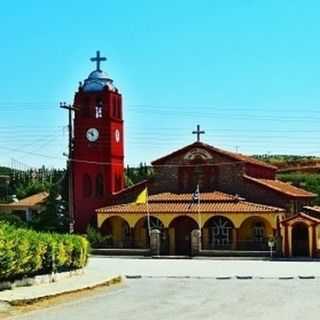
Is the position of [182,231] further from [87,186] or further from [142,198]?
[87,186]

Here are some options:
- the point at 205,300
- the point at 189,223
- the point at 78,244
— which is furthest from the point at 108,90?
the point at 205,300

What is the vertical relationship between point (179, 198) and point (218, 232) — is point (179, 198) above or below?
above

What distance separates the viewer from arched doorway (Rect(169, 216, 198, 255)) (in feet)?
171

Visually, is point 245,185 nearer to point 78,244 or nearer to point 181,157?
point 181,157

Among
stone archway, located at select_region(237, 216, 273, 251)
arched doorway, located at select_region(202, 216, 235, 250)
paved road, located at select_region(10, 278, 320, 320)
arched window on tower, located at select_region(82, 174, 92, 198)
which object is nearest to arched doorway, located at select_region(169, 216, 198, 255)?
arched doorway, located at select_region(202, 216, 235, 250)

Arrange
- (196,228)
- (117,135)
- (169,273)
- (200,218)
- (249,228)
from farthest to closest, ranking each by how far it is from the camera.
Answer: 1. (117,135)
2. (196,228)
3. (249,228)
4. (200,218)
5. (169,273)

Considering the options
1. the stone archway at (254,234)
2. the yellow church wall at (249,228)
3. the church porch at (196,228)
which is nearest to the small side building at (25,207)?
the church porch at (196,228)

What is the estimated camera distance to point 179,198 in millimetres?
53719

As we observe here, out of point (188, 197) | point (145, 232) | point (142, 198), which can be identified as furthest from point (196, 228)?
point (142, 198)

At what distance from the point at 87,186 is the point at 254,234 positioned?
44.3ft

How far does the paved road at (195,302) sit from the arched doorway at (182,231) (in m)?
24.4

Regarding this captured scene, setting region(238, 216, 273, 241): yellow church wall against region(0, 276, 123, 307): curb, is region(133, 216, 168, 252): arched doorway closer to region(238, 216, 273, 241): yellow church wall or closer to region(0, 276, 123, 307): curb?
region(238, 216, 273, 241): yellow church wall

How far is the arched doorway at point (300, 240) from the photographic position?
154 ft

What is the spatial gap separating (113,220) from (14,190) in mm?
41829
